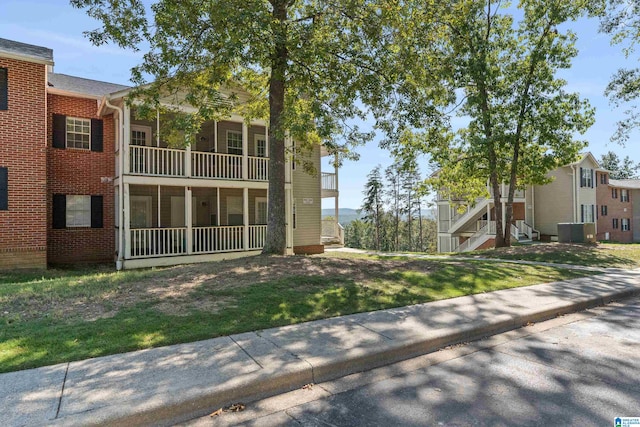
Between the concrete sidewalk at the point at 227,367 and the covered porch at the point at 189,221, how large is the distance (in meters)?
9.47

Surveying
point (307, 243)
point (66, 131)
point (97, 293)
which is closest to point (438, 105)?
point (307, 243)

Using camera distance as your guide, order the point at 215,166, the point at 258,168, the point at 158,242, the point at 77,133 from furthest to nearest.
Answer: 1. the point at 258,168
2. the point at 215,166
3. the point at 77,133
4. the point at 158,242

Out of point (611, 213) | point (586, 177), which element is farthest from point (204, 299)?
point (611, 213)

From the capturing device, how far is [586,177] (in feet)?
95.9

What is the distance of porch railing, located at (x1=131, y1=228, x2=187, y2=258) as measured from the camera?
12.6m

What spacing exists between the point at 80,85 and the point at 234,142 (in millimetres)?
6594

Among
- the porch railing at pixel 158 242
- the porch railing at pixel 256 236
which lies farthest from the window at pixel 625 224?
the porch railing at pixel 158 242

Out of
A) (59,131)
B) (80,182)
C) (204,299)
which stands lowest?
(204,299)

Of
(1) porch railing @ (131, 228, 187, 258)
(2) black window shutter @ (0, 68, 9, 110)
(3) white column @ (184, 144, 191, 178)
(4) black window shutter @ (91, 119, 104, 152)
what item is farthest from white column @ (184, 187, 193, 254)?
(2) black window shutter @ (0, 68, 9, 110)

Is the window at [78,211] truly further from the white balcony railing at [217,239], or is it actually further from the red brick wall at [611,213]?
the red brick wall at [611,213]

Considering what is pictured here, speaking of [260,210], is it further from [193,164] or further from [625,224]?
[625,224]

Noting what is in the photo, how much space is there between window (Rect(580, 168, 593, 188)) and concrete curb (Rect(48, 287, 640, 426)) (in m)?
29.7

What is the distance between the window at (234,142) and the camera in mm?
16297

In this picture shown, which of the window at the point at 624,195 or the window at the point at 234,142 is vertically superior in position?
the window at the point at 234,142
